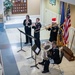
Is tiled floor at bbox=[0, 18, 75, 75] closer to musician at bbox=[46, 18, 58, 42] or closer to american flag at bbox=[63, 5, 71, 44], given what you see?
musician at bbox=[46, 18, 58, 42]

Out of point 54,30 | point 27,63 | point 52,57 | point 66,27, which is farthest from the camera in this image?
point 66,27

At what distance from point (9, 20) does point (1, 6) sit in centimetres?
190

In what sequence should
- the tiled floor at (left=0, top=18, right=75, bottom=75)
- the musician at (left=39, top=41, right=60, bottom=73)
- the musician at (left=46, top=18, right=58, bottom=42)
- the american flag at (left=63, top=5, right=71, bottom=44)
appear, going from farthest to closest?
the american flag at (left=63, top=5, right=71, bottom=44)
the musician at (left=46, top=18, right=58, bottom=42)
the tiled floor at (left=0, top=18, right=75, bottom=75)
the musician at (left=39, top=41, right=60, bottom=73)

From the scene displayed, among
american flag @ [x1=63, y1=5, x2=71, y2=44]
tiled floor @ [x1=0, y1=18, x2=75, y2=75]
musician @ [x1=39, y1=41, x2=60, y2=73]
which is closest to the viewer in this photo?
musician @ [x1=39, y1=41, x2=60, y2=73]

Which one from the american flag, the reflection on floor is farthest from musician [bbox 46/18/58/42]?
the reflection on floor

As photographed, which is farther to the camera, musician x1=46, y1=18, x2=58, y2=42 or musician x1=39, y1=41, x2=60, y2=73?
musician x1=46, y1=18, x2=58, y2=42

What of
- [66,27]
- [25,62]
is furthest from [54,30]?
[25,62]

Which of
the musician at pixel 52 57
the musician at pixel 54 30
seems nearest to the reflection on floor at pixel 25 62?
the musician at pixel 52 57

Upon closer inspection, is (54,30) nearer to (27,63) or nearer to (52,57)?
(27,63)

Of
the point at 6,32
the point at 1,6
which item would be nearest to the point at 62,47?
the point at 6,32

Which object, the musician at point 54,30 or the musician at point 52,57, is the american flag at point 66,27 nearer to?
the musician at point 54,30

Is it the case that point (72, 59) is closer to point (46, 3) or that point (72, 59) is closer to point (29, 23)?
point (29, 23)

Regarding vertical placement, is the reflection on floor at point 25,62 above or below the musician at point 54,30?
below

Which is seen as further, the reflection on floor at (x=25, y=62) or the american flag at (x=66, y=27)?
the american flag at (x=66, y=27)
